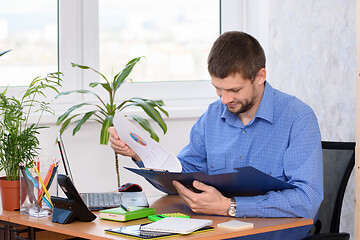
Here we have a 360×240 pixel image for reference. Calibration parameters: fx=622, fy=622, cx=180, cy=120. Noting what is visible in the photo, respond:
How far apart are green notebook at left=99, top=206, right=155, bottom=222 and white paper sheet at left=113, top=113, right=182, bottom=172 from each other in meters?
0.19

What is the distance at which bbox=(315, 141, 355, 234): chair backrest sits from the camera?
2.44 meters

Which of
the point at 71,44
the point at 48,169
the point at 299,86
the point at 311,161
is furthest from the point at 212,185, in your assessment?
the point at 71,44

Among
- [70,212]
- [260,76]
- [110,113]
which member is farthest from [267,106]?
[110,113]

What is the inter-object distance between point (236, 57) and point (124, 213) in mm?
680

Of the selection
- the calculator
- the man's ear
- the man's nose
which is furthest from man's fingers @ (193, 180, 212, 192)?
the man's ear

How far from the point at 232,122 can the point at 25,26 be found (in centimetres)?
161

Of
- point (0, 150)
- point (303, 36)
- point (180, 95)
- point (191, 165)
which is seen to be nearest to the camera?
point (0, 150)

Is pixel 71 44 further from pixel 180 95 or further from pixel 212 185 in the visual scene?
pixel 212 185

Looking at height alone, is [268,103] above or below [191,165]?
above

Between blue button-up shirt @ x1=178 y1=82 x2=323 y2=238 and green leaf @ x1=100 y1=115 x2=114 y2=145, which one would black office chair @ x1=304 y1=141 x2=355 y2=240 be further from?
green leaf @ x1=100 y1=115 x2=114 y2=145

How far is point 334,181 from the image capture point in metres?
2.49

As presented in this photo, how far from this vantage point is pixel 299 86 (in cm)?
346

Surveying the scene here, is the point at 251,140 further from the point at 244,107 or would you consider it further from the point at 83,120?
the point at 83,120

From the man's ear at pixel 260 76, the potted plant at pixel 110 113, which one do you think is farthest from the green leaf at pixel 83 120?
the man's ear at pixel 260 76
